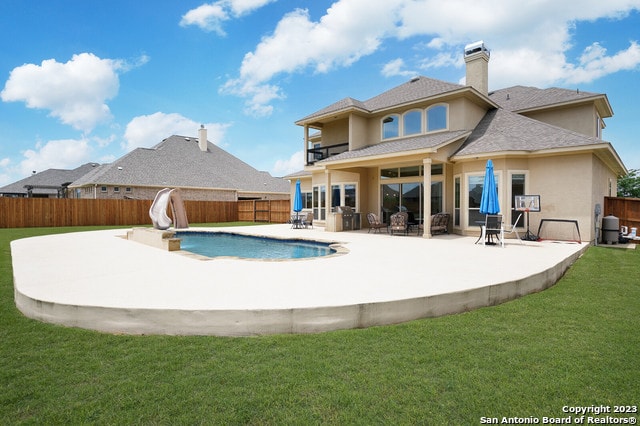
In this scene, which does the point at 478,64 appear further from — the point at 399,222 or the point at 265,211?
the point at 265,211

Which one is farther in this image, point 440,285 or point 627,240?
point 627,240

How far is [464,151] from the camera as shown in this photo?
13.0 meters

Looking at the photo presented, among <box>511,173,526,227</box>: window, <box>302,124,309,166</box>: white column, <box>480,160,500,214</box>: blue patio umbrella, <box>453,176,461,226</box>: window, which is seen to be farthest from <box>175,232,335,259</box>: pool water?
<box>511,173,526,227</box>: window

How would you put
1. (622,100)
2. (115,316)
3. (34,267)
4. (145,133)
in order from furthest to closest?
(145,133), (622,100), (34,267), (115,316)

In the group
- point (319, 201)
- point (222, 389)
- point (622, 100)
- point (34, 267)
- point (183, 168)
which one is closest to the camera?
point (222, 389)

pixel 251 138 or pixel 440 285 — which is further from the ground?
pixel 251 138

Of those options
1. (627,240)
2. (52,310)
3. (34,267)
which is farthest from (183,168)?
(627,240)

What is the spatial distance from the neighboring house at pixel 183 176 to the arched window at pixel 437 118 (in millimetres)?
22036

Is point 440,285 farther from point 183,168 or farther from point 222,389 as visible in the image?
point 183,168

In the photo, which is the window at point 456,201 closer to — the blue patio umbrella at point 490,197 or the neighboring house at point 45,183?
the blue patio umbrella at point 490,197

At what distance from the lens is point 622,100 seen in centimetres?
1742

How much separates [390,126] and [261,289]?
14110mm

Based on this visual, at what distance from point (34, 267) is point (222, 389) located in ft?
20.9

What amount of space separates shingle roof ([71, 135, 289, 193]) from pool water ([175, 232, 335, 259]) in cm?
1626
